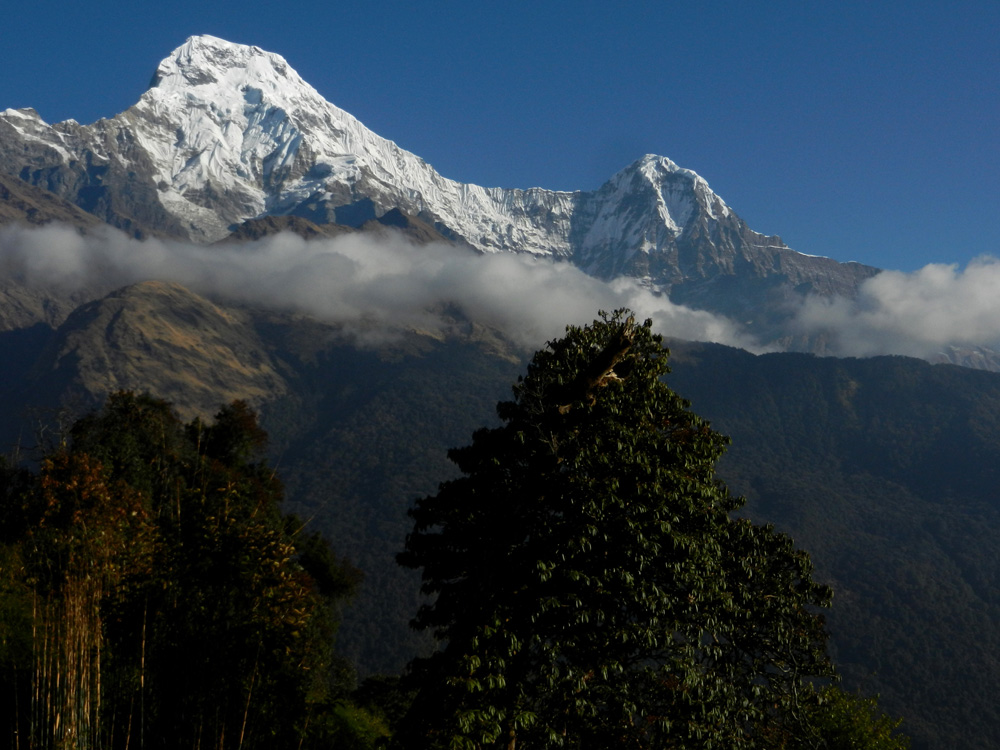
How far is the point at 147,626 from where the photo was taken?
1917cm

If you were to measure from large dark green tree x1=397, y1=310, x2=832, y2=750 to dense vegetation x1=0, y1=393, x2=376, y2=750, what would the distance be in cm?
338

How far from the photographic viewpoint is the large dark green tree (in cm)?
1325

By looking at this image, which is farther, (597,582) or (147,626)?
(147,626)

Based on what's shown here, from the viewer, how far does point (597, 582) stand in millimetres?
13508

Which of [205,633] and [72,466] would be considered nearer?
[205,633]

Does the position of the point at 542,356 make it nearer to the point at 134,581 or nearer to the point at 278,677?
the point at 278,677

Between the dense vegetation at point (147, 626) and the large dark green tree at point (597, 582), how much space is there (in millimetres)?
3379

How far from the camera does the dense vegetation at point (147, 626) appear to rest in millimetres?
11211

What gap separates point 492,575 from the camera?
1402 centimetres

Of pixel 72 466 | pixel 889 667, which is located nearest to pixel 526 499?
pixel 72 466

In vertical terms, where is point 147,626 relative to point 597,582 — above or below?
below

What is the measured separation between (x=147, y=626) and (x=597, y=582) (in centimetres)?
1141

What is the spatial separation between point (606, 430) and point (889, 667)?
203 m

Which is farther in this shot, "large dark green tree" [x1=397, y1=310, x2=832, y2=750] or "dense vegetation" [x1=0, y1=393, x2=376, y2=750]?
"large dark green tree" [x1=397, y1=310, x2=832, y2=750]
